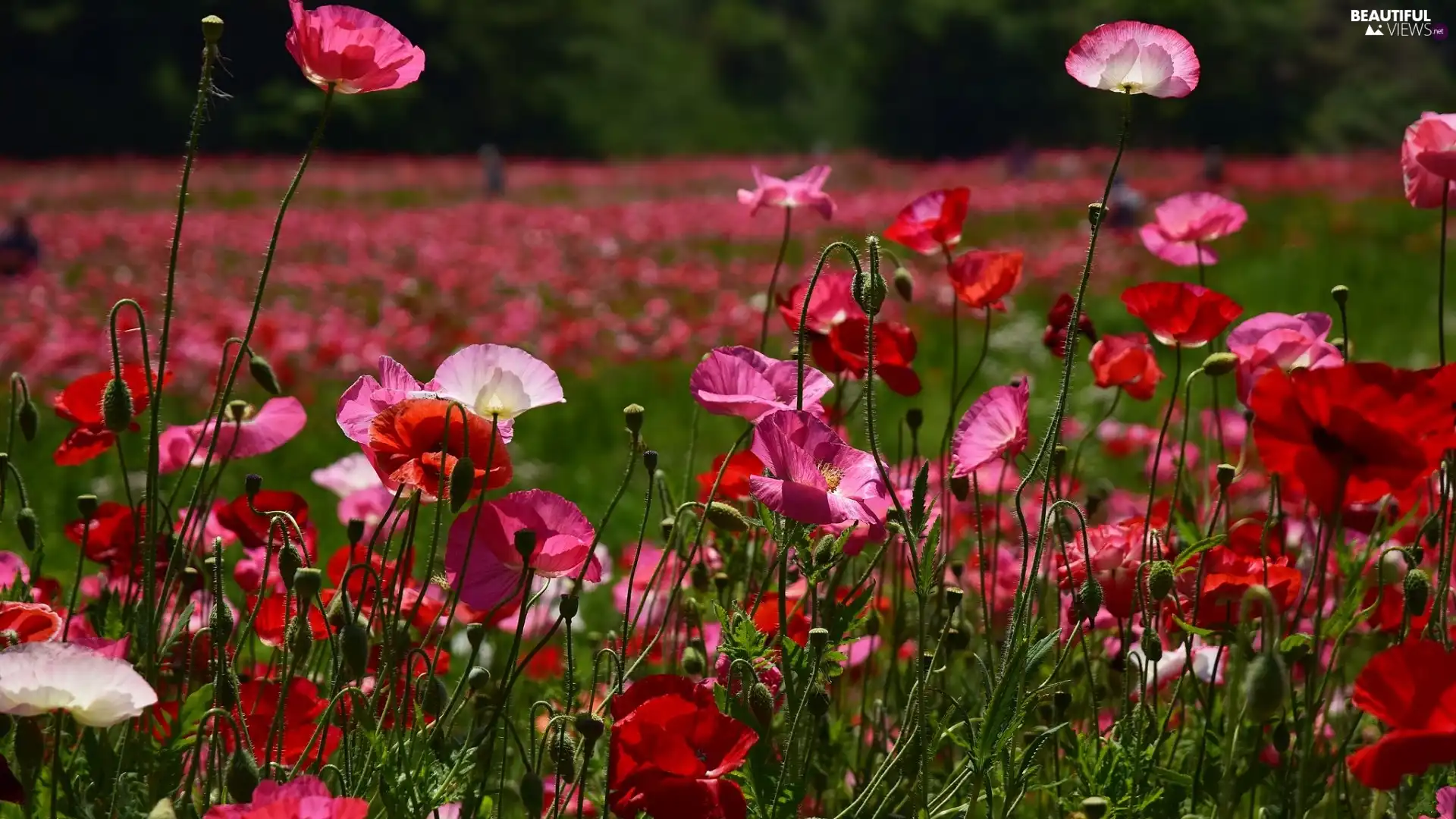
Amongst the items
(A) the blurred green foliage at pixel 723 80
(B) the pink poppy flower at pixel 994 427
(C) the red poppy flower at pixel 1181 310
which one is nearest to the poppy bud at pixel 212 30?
(B) the pink poppy flower at pixel 994 427

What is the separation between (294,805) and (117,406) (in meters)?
0.45

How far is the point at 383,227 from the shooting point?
12.7m

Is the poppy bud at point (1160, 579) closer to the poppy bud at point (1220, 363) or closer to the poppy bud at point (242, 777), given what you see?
the poppy bud at point (1220, 363)

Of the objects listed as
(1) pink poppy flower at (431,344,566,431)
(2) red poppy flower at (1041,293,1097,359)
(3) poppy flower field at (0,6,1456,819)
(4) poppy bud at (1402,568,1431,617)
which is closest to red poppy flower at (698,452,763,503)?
(3) poppy flower field at (0,6,1456,819)

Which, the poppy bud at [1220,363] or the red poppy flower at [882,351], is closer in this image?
the poppy bud at [1220,363]

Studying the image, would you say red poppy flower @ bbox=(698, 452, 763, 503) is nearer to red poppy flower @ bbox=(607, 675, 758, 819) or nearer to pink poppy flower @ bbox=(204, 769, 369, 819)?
red poppy flower @ bbox=(607, 675, 758, 819)

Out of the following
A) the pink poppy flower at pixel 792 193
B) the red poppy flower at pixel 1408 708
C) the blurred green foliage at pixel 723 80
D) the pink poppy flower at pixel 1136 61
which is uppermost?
the pink poppy flower at pixel 1136 61

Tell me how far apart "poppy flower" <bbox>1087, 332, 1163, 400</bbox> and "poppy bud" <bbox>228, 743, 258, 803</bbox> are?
1034mm

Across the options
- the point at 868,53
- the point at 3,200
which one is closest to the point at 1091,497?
the point at 3,200

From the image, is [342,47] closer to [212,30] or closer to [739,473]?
[212,30]

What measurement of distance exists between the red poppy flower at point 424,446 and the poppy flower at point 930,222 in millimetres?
680

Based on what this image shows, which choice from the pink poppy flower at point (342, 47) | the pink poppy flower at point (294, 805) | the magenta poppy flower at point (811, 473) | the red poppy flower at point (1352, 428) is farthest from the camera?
the pink poppy flower at point (342, 47)

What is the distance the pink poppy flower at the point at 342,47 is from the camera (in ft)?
3.98

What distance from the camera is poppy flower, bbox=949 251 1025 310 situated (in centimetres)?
157
